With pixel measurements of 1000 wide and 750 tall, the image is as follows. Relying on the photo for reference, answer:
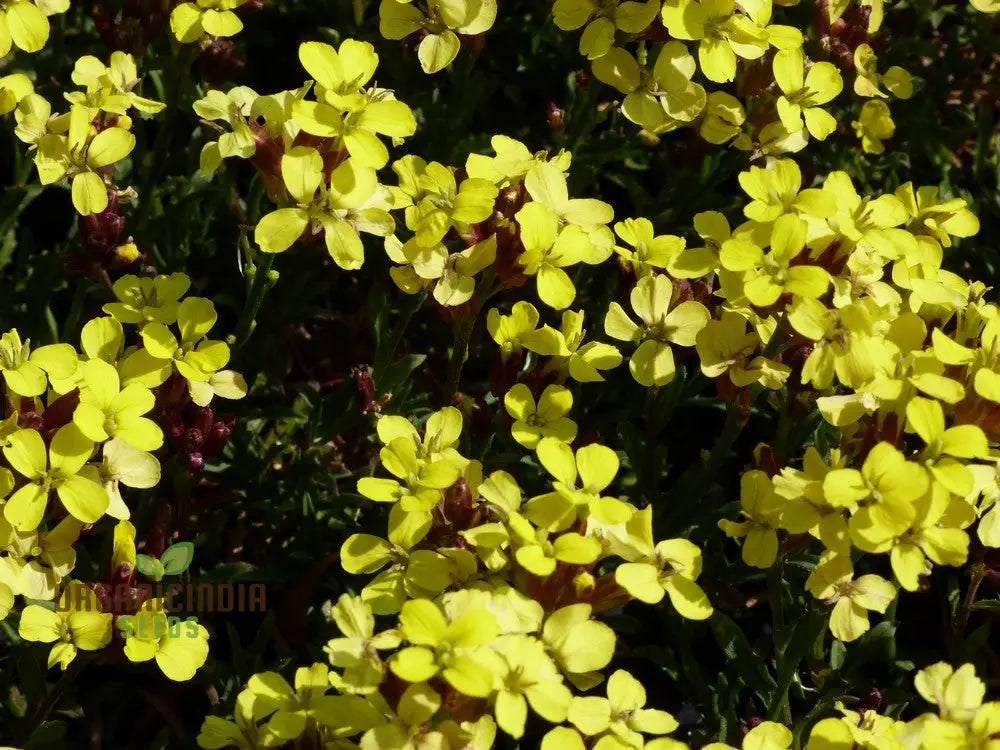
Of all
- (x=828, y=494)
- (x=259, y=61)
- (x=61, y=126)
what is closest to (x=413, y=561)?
(x=828, y=494)

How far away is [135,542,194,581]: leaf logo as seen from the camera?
6.81 feet

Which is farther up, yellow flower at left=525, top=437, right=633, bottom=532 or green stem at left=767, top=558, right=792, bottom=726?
yellow flower at left=525, top=437, right=633, bottom=532

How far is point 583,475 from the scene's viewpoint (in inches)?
72.7

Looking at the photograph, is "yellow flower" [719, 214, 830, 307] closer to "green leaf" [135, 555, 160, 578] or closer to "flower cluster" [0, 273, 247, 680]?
"flower cluster" [0, 273, 247, 680]

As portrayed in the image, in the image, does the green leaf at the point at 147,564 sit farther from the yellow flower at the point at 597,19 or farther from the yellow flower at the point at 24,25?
the yellow flower at the point at 597,19

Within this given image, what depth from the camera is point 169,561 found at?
2203mm

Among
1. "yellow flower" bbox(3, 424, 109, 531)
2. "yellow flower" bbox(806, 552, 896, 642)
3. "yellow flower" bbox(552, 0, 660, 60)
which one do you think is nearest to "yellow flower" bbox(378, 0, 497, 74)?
"yellow flower" bbox(552, 0, 660, 60)

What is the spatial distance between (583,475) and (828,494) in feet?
1.26

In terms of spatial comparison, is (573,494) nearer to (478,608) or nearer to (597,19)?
(478,608)

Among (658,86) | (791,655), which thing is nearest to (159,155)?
(658,86)

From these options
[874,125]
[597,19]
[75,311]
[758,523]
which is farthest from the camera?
[874,125]

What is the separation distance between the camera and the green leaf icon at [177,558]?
2184 millimetres

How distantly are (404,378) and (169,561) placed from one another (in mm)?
635

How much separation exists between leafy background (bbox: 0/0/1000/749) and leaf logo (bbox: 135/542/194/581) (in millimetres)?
59
